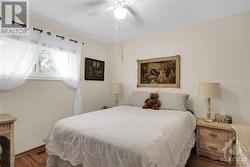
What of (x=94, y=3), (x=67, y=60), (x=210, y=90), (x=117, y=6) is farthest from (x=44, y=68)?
(x=210, y=90)

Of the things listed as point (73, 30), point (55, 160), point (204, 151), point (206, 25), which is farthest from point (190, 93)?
point (73, 30)

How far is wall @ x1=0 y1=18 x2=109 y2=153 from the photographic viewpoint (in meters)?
2.25

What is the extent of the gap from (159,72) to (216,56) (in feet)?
3.56

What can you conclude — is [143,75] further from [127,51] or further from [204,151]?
[204,151]

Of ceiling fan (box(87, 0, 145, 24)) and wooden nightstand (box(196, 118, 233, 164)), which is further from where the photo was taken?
wooden nightstand (box(196, 118, 233, 164))

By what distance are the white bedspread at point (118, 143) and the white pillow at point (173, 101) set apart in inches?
26.7

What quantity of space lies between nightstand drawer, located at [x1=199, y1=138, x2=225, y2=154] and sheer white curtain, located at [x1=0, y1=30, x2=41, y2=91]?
2.98 m

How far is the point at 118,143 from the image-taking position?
1.27 m

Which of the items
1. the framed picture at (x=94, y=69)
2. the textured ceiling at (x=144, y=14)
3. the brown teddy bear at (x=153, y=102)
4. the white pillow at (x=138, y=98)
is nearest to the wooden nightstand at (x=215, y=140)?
the brown teddy bear at (x=153, y=102)

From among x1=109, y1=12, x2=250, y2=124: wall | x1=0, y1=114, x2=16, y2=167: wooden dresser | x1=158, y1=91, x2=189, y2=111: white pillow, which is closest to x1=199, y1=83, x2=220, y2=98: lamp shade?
x1=109, y1=12, x2=250, y2=124: wall

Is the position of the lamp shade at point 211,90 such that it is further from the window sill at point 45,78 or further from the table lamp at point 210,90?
the window sill at point 45,78

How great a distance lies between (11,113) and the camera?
7.16 feet

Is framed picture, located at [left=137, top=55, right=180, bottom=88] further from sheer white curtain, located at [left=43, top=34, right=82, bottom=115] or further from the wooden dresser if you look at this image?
the wooden dresser

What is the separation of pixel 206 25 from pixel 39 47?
117 inches
